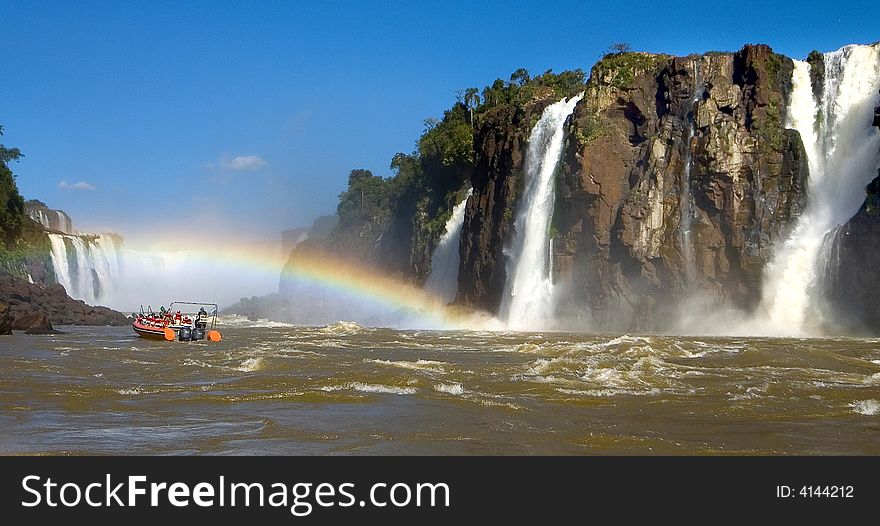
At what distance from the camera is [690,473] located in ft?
29.5

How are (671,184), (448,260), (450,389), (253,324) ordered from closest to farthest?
(450,389) → (671,184) → (253,324) → (448,260)

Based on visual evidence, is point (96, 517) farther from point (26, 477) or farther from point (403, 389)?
point (403, 389)

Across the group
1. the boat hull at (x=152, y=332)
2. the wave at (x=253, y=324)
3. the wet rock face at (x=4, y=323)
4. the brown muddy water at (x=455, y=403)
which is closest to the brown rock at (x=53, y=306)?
the wave at (x=253, y=324)

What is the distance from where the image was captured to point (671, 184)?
44719mm

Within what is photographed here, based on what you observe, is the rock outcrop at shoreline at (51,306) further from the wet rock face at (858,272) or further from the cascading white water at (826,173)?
the wet rock face at (858,272)

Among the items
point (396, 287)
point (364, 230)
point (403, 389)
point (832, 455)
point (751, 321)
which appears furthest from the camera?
point (364, 230)

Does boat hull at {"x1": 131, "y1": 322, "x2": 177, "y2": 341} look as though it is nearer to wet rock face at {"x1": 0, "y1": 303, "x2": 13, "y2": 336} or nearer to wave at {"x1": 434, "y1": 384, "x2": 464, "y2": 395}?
wet rock face at {"x1": 0, "y1": 303, "x2": 13, "y2": 336}

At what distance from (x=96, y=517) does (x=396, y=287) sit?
242ft

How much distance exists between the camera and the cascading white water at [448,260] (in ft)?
223

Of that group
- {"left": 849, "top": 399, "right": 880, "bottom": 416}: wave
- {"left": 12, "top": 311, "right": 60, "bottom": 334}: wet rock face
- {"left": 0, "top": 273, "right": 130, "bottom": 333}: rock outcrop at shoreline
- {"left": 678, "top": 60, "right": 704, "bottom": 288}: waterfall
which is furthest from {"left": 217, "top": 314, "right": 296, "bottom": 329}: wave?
{"left": 849, "top": 399, "right": 880, "bottom": 416}: wave

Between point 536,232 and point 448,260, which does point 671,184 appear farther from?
point 448,260

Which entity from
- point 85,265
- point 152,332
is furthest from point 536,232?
point 85,265

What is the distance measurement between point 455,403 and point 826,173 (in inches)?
1273

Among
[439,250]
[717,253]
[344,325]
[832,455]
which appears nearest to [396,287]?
[439,250]
